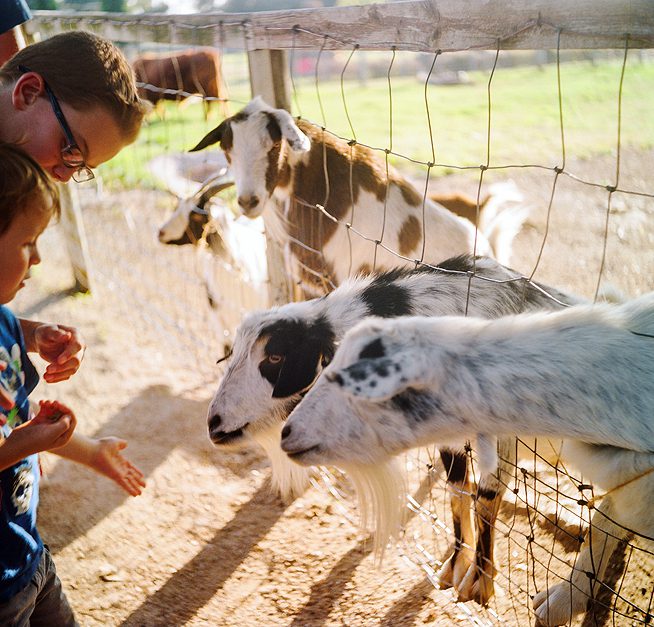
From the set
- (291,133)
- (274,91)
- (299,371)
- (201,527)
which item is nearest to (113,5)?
(274,91)

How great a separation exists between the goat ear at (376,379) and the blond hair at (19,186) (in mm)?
921

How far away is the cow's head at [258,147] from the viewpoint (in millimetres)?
3107

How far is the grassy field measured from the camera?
9898 millimetres

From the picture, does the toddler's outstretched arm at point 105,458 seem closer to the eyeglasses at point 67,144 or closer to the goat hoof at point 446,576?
the eyeglasses at point 67,144

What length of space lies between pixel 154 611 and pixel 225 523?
24.1 inches

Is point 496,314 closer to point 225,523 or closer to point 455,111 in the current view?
point 225,523

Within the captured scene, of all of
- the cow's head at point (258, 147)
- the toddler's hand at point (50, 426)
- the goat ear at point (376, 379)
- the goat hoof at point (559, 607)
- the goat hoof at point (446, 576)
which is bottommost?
the goat hoof at point (446, 576)

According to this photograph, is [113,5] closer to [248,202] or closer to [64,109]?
[248,202]

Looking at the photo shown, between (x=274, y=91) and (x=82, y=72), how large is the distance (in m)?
1.35

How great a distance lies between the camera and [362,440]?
177 cm

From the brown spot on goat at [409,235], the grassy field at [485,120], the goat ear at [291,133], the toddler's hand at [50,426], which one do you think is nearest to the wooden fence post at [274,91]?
the goat ear at [291,133]

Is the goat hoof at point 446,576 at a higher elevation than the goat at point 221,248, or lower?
lower

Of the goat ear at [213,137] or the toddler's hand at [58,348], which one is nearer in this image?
the toddler's hand at [58,348]

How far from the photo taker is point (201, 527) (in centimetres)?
324
